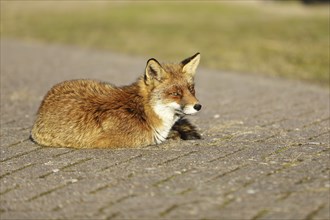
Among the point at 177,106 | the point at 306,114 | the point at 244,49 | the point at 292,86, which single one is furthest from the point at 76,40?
the point at 177,106

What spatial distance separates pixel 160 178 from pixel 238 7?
1089 inches

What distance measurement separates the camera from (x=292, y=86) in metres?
12.6

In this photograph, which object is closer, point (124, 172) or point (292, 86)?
point (124, 172)

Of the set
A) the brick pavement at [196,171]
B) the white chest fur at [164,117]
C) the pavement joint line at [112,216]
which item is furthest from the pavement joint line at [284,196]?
the white chest fur at [164,117]

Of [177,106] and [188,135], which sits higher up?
[177,106]

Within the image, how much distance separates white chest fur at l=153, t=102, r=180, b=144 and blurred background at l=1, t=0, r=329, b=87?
6.21 meters

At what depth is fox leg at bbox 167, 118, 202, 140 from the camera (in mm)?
7857

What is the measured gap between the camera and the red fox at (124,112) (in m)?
7.30

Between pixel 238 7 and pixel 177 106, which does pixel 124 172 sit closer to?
pixel 177 106

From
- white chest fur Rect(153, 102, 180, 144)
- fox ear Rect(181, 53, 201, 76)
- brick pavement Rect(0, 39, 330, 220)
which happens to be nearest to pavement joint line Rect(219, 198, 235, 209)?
brick pavement Rect(0, 39, 330, 220)

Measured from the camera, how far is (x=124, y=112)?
7.40 meters

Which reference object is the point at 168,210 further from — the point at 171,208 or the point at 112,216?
the point at 112,216

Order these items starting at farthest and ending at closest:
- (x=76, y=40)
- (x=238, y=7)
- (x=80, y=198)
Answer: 1. (x=238, y=7)
2. (x=76, y=40)
3. (x=80, y=198)

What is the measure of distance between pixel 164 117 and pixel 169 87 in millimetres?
338
